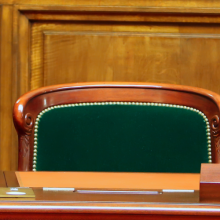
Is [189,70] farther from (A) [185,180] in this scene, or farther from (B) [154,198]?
(B) [154,198]

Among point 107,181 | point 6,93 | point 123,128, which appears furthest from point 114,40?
point 107,181

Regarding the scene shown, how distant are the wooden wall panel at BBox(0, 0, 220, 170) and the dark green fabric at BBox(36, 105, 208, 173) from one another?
0.45 m

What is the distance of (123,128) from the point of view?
102 cm

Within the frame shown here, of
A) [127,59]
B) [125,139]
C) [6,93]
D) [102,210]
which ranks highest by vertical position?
[127,59]

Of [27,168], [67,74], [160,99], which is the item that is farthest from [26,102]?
[67,74]

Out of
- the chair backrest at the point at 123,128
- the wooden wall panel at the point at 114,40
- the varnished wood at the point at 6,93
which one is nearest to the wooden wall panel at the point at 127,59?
the wooden wall panel at the point at 114,40

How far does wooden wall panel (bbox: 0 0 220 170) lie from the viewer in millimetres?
1430

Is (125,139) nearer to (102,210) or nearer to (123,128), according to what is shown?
(123,128)

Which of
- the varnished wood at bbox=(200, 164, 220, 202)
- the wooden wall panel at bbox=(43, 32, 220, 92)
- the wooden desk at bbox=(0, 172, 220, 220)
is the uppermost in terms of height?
the wooden wall panel at bbox=(43, 32, 220, 92)

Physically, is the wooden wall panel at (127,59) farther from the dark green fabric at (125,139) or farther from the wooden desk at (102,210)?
the wooden desk at (102,210)

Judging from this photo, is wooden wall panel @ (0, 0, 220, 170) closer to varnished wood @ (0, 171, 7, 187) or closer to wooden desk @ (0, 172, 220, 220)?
varnished wood @ (0, 171, 7, 187)

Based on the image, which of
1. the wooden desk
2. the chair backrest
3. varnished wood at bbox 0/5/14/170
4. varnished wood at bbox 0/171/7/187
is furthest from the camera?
varnished wood at bbox 0/5/14/170

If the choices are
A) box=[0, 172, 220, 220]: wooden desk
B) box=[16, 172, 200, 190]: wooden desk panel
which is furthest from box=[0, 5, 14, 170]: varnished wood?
box=[0, 172, 220, 220]: wooden desk

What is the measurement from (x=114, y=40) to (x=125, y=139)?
544mm
